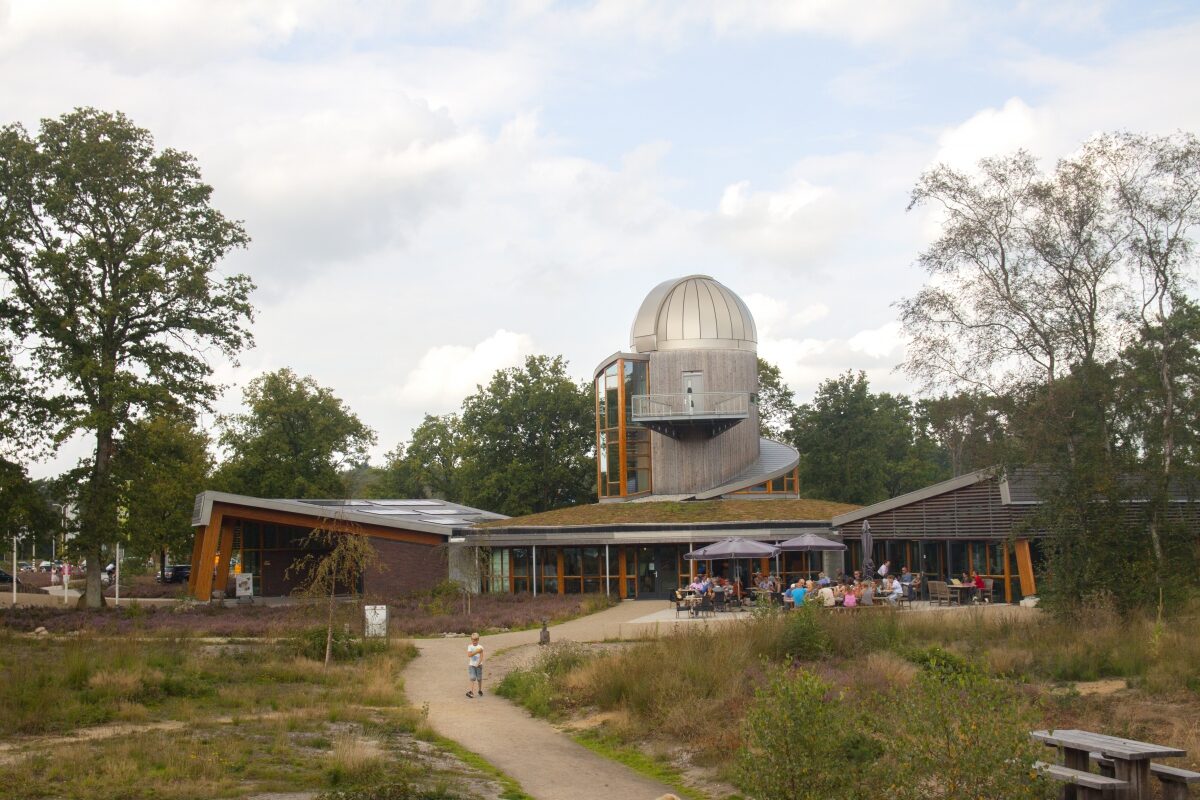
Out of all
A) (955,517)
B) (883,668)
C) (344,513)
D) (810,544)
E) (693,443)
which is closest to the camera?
(883,668)

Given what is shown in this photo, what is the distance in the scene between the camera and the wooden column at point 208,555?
39969 millimetres

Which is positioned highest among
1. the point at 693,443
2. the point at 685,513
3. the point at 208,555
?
the point at 693,443

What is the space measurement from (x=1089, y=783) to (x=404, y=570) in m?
33.4

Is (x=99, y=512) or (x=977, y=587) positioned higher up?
(x=99, y=512)

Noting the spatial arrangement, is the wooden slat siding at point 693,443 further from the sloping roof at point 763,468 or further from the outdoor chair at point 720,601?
the outdoor chair at point 720,601

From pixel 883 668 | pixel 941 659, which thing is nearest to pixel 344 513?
pixel 883 668

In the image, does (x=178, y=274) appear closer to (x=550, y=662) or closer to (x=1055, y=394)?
(x=550, y=662)

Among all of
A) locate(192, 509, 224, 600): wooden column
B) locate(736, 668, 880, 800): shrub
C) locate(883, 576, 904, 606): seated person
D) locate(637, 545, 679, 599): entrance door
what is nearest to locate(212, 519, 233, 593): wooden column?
locate(192, 509, 224, 600): wooden column

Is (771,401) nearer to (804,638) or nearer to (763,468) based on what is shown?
(763,468)

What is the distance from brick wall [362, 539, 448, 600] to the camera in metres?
40.7

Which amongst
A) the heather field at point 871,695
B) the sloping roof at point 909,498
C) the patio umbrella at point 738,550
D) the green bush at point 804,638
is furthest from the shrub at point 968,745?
the sloping roof at point 909,498

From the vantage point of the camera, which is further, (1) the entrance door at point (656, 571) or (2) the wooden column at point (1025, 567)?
(1) the entrance door at point (656, 571)

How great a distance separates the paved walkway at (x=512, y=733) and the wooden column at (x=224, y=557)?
18.1 metres

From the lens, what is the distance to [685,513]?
1590 inches
